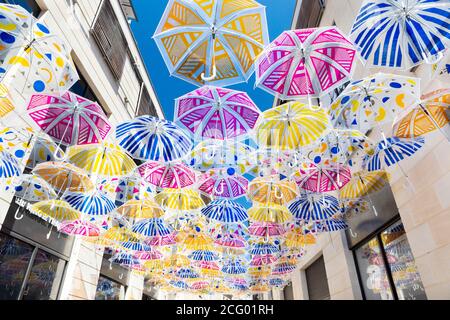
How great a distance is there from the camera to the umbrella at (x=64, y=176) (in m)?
5.92

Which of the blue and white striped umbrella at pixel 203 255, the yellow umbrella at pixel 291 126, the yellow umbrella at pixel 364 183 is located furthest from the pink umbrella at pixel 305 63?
the blue and white striped umbrella at pixel 203 255

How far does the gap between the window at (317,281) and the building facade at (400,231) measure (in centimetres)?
179

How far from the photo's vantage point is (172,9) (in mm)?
3982

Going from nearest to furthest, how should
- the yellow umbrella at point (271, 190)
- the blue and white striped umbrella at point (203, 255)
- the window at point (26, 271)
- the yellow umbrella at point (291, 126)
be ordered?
the yellow umbrella at point (291, 126)
the yellow umbrella at point (271, 190)
the window at point (26, 271)
the blue and white striped umbrella at point (203, 255)

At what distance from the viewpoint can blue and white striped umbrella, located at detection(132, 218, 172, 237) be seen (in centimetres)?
825

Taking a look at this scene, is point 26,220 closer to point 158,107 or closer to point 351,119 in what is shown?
point 351,119

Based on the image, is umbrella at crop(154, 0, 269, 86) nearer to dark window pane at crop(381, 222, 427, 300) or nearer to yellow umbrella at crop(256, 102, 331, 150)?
yellow umbrella at crop(256, 102, 331, 150)

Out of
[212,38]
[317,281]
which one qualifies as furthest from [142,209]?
[317,281]

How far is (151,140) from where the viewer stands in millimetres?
5574

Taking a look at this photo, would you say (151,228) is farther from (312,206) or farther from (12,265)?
(312,206)

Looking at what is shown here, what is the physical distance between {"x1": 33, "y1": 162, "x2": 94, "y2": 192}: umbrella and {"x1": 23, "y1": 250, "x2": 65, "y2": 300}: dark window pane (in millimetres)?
3965

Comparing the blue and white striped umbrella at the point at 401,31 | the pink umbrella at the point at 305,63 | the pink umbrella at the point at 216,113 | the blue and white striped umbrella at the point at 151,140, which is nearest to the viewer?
the blue and white striped umbrella at the point at 401,31

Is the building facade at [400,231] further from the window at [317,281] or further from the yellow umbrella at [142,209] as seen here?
the yellow umbrella at [142,209]
